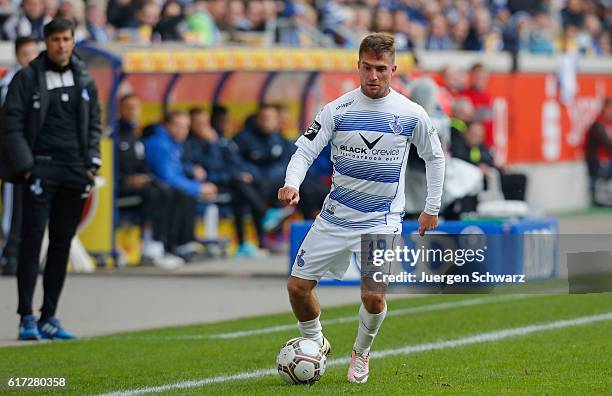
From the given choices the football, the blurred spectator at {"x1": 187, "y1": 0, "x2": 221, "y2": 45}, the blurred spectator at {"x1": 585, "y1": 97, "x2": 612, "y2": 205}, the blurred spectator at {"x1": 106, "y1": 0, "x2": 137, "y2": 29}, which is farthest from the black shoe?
the blurred spectator at {"x1": 585, "y1": 97, "x2": 612, "y2": 205}

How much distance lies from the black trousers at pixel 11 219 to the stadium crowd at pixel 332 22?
217 cm

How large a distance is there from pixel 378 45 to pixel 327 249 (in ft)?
3.76

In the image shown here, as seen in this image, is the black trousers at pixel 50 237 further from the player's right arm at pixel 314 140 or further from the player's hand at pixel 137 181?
the player's hand at pixel 137 181

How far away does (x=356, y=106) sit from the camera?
814cm

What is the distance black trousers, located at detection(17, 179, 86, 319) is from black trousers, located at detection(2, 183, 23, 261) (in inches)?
138

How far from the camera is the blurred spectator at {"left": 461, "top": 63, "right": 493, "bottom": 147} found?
21031mm

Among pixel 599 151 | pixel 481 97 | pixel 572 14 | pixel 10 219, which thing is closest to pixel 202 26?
pixel 481 97

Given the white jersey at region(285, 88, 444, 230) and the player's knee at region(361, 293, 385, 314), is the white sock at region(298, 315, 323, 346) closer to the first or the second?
the player's knee at region(361, 293, 385, 314)

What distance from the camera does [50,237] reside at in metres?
10.8

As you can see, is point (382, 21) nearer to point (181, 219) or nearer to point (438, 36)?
point (438, 36)

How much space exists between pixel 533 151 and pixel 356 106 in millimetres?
16245

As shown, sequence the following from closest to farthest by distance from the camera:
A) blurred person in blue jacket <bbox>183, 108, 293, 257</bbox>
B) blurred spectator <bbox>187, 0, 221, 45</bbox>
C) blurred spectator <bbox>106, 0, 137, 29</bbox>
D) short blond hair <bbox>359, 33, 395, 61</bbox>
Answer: short blond hair <bbox>359, 33, 395, 61</bbox>
blurred person in blue jacket <bbox>183, 108, 293, 257</bbox>
blurred spectator <bbox>106, 0, 137, 29</bbox>
blurred spectator <bbox>187, 0, 221, 45</bbox>

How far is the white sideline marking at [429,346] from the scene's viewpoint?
8.23 m

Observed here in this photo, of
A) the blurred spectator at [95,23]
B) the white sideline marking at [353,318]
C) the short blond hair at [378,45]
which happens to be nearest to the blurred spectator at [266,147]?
the blurred spectator at [95,23]
